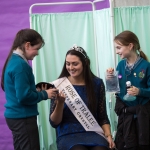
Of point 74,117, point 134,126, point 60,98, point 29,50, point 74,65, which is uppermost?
point 29,50

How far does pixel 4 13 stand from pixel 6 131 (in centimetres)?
113

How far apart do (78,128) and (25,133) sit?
369mm

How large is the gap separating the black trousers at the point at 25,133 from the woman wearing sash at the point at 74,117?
0.17 m

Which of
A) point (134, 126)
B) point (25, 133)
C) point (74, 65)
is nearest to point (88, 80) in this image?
point (74, 65)

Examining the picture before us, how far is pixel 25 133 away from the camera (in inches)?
75.0

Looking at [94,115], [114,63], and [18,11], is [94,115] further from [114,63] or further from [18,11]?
[18,11]

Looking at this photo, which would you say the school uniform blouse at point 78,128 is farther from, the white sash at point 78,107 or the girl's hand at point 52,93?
the girl's hand at point 52,93

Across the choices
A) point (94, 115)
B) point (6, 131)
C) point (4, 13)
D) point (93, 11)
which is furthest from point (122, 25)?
point (6, 131)

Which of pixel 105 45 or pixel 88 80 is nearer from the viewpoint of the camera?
pixel 88 80

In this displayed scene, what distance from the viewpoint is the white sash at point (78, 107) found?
2.09 m

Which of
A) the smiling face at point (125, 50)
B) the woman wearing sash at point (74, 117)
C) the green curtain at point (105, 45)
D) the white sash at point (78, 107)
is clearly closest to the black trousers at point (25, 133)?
the woman wearing sash at point (74, 117)

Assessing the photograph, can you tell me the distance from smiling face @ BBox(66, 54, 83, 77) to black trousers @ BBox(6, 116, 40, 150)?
1.38 ft

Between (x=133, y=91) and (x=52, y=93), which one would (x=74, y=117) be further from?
(x=133, y=91)

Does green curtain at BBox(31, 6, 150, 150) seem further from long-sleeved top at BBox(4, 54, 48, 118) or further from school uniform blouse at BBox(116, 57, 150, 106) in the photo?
long-sleeved top at BBox(4, 54, 48, 118)
